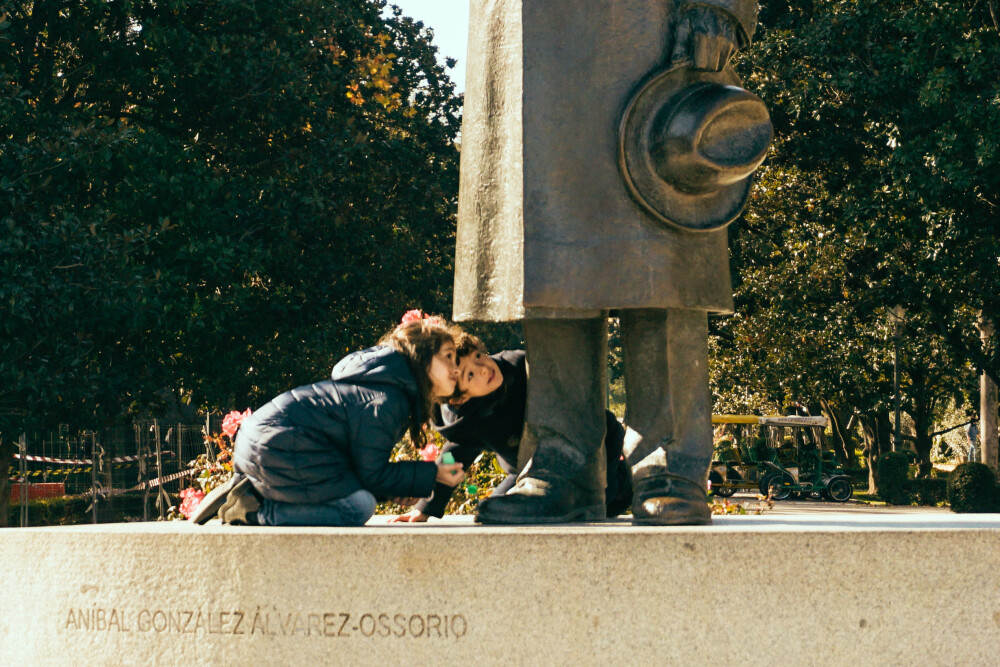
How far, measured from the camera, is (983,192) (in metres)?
16.5

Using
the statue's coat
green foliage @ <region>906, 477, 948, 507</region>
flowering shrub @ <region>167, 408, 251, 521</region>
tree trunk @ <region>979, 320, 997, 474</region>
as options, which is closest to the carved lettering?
the statue's coat

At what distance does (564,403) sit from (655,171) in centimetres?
89

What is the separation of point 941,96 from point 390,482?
13736 millimetres

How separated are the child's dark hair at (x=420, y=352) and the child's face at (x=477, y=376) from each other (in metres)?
0.17

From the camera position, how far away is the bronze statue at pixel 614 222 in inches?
169

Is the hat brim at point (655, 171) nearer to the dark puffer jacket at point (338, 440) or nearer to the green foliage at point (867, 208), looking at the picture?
the dark puffer jacket at point (338, 440)

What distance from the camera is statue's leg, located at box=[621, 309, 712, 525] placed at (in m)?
4.30

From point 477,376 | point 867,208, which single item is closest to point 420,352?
point 477,376

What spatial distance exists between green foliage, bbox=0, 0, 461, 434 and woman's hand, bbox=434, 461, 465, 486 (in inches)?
371

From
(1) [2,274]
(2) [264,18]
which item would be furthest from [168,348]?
(2) [264,18]

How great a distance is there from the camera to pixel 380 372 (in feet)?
13.5

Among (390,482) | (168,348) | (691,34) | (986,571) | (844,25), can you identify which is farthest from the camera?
(844,25)

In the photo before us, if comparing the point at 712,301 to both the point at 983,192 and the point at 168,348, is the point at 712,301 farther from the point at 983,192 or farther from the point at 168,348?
the point at 983,192

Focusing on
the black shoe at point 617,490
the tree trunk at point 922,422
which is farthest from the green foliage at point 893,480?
the black shoe at point 617,490
